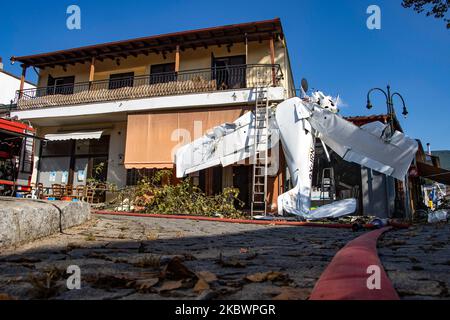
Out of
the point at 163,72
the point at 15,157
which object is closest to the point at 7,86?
the point at 163,72

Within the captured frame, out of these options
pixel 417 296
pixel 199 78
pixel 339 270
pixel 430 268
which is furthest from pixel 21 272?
pixel 199 78

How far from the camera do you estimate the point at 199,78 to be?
43.2 ft

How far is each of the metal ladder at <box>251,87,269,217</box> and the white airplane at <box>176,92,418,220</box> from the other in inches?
5.2

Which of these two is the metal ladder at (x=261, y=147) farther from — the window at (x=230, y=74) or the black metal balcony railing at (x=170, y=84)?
the window at (x=230, y=74)

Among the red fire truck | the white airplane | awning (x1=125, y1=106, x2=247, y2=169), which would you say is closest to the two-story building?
awning (x1=125, y1=106, x2=247, y2=169)

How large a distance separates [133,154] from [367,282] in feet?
39.0

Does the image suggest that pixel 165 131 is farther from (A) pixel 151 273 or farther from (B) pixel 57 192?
(A) pixel 151 273

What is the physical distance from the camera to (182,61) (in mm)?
14695

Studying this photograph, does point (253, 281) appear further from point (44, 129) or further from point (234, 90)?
point (44, 129)

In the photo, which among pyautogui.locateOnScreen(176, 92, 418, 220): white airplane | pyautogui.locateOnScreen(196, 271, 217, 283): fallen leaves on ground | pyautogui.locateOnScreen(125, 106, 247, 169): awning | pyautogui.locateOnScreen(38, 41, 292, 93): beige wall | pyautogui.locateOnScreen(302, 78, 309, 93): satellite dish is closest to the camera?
pyautogui.locateOnScreen(196, 271, 217, 283): fallen leaves on ground

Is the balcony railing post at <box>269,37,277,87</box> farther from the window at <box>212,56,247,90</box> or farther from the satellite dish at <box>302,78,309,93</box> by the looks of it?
the window at <box>212,56,247,90</box>

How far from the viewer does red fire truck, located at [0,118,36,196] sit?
977 centimetres

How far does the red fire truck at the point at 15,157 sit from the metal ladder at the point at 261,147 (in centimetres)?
694

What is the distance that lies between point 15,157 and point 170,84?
6.00m
